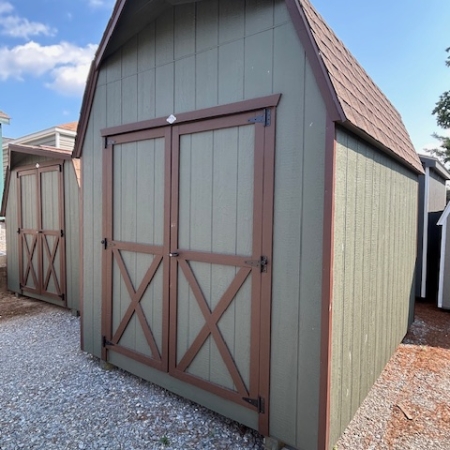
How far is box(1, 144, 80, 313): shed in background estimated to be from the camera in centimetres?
520

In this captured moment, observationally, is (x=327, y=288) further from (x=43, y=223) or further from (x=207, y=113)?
(x=43, y=223)

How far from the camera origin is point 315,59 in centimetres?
196

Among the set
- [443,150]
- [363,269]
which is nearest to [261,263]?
[363,269]

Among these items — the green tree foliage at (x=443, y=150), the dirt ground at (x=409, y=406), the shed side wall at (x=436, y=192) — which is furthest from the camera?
the green tree foliage at (x=443, y=150)

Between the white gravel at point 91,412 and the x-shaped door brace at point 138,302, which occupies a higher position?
the x-shaped door brace at point 138,302

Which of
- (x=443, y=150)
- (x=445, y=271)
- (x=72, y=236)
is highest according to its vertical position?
(x=443, y=150)

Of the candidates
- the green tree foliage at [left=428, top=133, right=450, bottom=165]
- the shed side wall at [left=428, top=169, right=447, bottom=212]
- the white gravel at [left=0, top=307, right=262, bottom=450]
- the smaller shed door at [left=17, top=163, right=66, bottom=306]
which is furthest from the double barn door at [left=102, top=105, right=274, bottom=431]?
the green tree foliage at [left=428, top=133, right=450, bottom=165]

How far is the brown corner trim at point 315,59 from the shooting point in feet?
6.18

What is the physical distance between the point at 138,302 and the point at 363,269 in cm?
199

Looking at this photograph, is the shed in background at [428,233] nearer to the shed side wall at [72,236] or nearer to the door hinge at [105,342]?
the door hinge at [105,342]

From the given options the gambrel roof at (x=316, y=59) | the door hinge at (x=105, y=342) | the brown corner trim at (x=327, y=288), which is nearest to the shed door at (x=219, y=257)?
the brown corner trim at (x=327, y=288)

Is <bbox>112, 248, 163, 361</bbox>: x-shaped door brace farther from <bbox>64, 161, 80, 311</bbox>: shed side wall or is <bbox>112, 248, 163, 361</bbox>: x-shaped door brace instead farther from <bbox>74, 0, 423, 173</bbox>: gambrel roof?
<bbox>64, 161, 80, 311</bbox>: shed side wall

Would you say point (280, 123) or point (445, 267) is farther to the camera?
point (445, 267)

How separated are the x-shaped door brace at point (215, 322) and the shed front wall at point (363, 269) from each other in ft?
2.12
